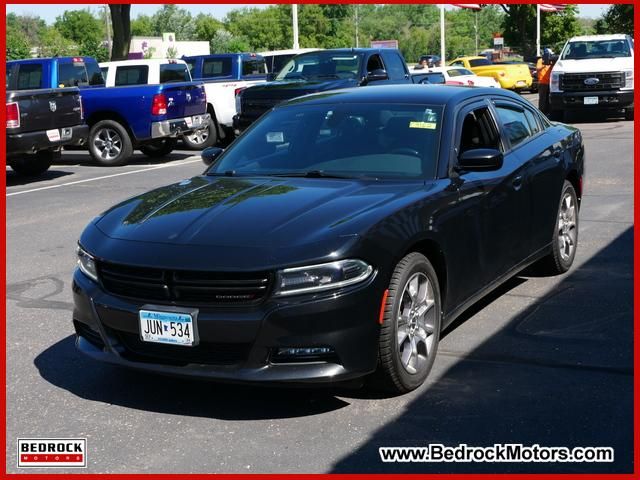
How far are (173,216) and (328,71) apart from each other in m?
13.0

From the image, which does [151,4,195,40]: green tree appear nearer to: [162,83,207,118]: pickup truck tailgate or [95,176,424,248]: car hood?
[162,83,207,118]: pickup truck tailgate

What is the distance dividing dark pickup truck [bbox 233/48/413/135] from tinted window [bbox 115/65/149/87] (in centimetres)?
221

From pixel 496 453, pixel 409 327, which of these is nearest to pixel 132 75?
pixel 409 327

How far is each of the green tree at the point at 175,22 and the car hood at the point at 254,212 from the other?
11249cm

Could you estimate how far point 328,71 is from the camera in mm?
17812

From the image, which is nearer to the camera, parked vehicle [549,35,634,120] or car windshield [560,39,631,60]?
parked vehicle [549,35,634,120]

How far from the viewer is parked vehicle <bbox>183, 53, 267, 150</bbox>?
67.8 feet

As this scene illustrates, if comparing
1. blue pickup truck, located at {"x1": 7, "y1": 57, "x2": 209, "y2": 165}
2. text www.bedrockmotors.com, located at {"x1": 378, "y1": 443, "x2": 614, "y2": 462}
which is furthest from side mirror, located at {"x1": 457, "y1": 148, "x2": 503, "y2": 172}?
blue pickup truck, located at {"x1": 7, "y1": 57, "x2": 209, "y2": 165}

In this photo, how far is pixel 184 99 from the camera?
18156 mm

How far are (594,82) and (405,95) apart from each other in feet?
58.2

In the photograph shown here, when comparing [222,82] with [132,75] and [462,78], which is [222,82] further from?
[462,78]

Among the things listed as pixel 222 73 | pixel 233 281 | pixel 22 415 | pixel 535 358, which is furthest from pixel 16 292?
pixel 222 73

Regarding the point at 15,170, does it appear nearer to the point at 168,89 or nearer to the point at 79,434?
the point at 168,89

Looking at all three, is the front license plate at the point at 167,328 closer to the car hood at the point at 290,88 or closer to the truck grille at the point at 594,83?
the car hood at the point at 290,88
